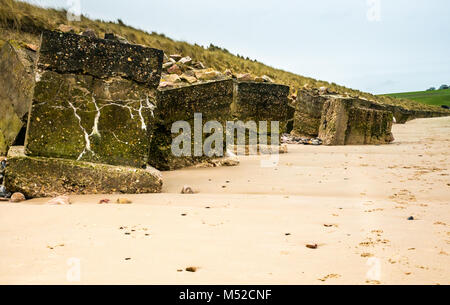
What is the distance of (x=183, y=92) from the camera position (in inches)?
217

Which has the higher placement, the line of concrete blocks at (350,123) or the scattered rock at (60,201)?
the line of concrete blocks at (350,123)

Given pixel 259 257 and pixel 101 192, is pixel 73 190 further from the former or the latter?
pixel 259 257

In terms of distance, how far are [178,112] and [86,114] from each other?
1.64m

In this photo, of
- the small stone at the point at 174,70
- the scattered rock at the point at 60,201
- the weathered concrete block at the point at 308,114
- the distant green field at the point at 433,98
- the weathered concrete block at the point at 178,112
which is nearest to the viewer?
the scattered rock at the point at 60,201

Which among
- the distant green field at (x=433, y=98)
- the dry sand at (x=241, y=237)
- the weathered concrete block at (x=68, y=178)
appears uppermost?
the distant green field at (x=433, y=98)

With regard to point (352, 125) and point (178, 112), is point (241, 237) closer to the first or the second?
point (178, 112)

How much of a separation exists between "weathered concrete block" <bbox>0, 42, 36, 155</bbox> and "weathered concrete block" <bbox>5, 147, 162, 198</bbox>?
1.56 metres

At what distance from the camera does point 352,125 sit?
33.0 feet

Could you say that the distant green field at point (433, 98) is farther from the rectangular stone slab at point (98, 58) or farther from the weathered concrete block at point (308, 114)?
the rectangular stone slab at point (98, 58)

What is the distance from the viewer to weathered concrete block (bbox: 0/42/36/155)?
5.23m

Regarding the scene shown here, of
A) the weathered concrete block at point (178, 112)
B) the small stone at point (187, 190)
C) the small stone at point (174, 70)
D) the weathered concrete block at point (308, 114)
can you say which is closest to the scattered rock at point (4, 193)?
the small stone at point (187, 190)

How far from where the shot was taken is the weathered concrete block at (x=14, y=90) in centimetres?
523

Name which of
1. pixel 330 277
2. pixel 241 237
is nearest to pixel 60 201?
pixel 241 237
